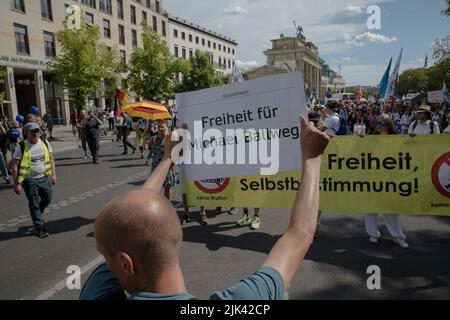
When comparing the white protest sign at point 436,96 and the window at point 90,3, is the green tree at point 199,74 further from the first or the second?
the white protest sign at point 436,96

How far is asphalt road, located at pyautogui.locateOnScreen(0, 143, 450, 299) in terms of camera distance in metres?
3.94

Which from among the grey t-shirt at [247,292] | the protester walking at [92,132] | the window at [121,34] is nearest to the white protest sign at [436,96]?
the protester walking at [92,132]

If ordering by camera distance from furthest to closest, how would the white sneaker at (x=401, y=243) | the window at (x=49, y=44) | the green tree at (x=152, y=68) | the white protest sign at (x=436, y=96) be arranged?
the window at (x=49, y=44) → the green tree at (x=152, y=68) → the white protest sign at (x=436, y=96) → the white sneaker at (x=401, y=243)

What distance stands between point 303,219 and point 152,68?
33383mm

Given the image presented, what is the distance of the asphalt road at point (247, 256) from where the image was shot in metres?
3.94

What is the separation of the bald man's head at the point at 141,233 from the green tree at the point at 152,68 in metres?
32.8

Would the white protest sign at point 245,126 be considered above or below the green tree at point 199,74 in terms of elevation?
below

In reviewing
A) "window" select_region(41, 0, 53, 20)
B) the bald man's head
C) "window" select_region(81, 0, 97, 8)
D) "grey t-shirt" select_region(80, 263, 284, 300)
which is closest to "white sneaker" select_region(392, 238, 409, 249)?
"grey t-shirt" select_region(80, 263, 284, 300)

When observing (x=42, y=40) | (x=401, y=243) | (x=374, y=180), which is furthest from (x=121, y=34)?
(x=401, y=243)

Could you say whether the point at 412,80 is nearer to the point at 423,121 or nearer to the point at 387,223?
the point at 423,121

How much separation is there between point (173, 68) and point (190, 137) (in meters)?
30.0

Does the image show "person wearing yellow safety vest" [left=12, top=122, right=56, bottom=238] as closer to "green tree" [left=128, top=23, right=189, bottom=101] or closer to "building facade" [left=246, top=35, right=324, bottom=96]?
"green tree" [left=128, top=23, right=189, bottom=101]

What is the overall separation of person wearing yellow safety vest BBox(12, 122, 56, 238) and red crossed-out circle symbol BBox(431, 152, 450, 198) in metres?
5.89

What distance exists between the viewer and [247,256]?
15.8 feet
